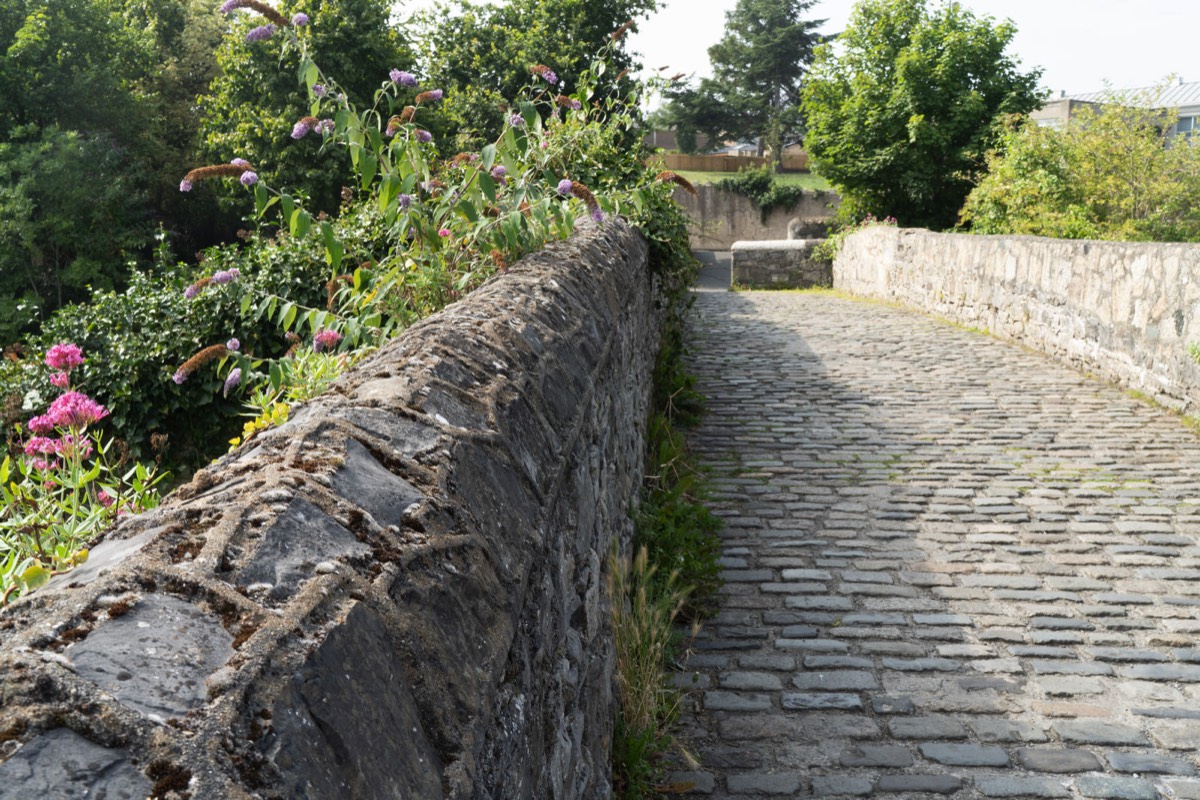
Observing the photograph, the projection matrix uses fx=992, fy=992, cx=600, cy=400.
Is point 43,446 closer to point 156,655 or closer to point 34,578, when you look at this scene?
point 34,578

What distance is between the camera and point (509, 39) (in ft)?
103

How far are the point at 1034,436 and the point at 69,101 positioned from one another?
105 feet

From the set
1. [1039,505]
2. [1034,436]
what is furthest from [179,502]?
[1034,436]

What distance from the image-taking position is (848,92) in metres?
33.9

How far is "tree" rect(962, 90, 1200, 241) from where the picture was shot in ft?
51.0

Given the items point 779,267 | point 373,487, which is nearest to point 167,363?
point 373,487

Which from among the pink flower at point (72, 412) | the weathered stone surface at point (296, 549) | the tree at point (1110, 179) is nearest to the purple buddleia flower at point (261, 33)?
the pink flower at point (72, 412)

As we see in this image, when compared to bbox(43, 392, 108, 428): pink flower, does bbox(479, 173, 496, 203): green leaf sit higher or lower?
higher

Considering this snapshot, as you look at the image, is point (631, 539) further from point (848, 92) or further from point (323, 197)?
point (848, 92)

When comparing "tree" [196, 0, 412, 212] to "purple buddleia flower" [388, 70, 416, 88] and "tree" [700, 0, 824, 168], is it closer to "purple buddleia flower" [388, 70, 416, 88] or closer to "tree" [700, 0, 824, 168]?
"purple buddleia flower" [388, 70, 416, 88]

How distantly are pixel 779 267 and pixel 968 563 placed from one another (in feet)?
68.4

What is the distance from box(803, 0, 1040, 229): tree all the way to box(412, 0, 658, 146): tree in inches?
306

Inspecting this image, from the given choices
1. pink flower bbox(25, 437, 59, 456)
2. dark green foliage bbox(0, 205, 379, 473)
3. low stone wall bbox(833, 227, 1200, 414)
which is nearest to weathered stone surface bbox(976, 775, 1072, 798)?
pink flower bbox(25, 437, 59, 456)

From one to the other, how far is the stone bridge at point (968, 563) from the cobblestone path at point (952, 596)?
15 mm
